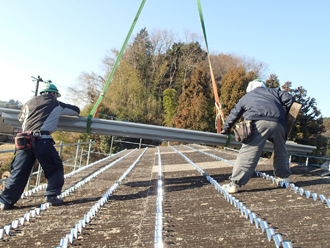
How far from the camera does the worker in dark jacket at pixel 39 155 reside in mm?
2777

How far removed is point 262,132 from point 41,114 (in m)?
2.67

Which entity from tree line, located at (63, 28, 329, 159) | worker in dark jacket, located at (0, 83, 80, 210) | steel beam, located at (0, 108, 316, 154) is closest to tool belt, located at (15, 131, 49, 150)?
worker in dark jacket, located at (0, 83, 80, 210)

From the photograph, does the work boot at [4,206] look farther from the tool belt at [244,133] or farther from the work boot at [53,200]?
the tool belt at [244,133]

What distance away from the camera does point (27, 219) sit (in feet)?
7.61

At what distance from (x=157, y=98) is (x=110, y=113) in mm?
7109

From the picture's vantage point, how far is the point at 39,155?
2855 mm

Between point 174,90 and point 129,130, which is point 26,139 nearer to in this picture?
point 129,130

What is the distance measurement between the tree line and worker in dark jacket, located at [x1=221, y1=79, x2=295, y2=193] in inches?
717

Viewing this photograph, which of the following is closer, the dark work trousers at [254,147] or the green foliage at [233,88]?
the dark work trousers at [254,147]

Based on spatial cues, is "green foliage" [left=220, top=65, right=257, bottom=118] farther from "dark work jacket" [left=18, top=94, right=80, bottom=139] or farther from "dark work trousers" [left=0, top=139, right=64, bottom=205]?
"dark work trousers" [left=0, top=139, right=64, bottom=205]

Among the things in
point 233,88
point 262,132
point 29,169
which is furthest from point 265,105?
point 233,88

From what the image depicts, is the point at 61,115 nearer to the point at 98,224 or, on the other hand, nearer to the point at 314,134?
the point at 98,224

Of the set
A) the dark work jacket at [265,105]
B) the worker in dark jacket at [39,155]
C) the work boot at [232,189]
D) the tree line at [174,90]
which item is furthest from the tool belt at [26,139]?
the tree line at [174,90]

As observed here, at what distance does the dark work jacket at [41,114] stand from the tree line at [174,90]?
64.7ft
